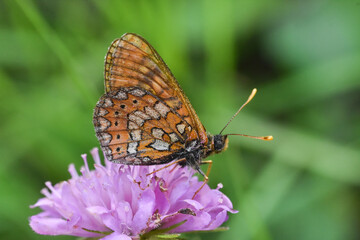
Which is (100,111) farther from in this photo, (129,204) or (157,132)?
(129,204)

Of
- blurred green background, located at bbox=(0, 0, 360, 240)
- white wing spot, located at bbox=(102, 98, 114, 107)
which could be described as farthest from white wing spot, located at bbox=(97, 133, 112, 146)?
blurred green background, located at bbox=(0, 0, 360, 240)

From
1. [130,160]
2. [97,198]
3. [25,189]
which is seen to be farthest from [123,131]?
[25,189]

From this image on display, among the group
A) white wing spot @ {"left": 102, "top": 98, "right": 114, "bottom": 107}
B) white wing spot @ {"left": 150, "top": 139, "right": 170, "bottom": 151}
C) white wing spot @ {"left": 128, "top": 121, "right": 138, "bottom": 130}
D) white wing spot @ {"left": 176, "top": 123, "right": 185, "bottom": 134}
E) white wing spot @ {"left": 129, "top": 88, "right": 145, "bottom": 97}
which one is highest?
white wing spot @ {"left": 129, "top": 88, "right": 145, "bottom": 97}

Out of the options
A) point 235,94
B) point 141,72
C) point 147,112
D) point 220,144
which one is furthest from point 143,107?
point 235,94

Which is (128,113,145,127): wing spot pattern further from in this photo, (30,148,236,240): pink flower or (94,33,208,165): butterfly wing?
(30,148,236,240): pink flower

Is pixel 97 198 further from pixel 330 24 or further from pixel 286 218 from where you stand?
pixel 330 24

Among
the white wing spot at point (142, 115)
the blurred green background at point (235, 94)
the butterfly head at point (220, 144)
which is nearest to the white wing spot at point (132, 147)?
the white wing spot at point (142, 115)
